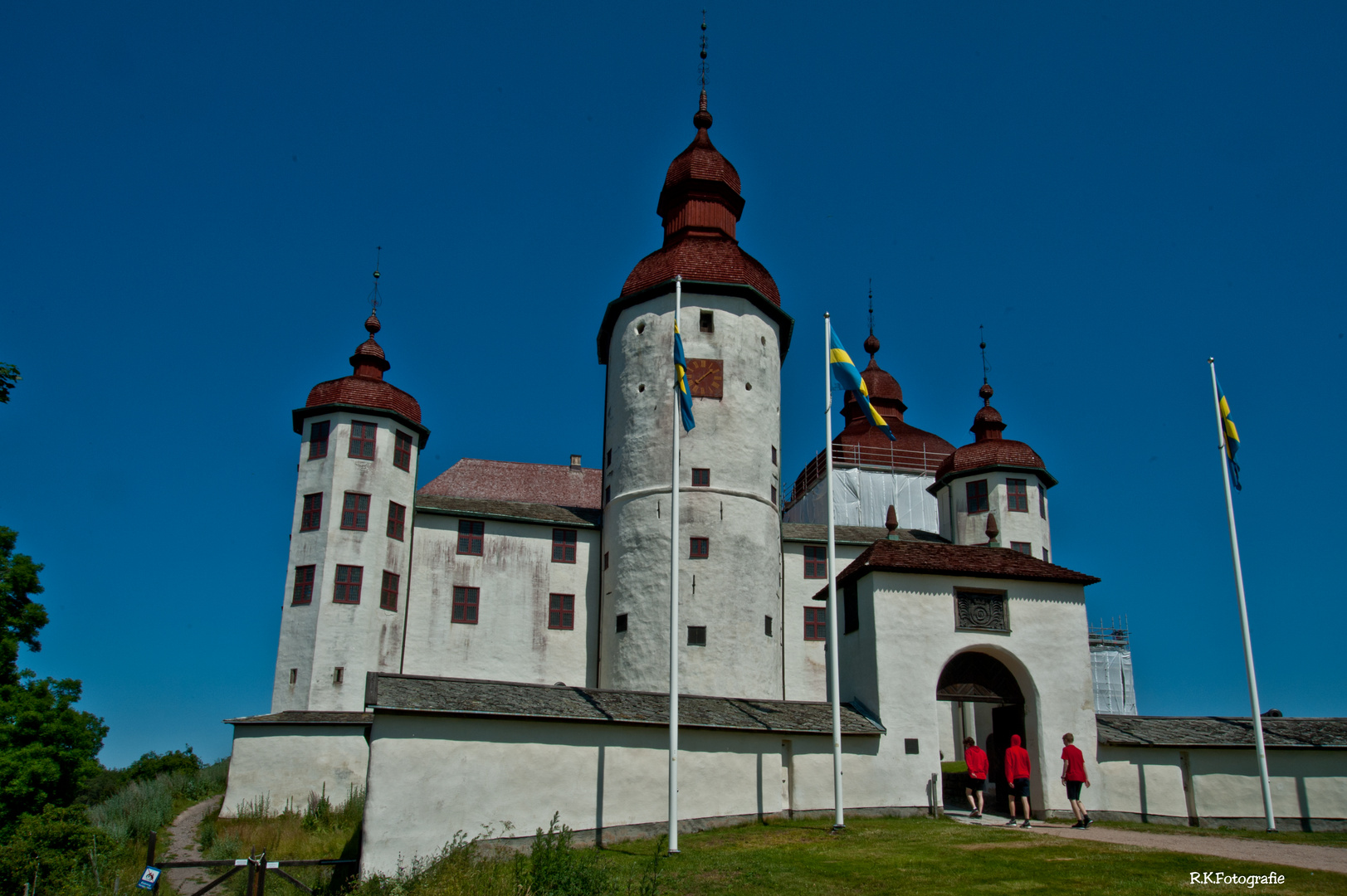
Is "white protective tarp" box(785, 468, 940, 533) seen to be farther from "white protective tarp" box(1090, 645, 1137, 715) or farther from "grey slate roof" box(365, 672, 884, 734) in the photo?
"grey slate roof" box(365, 672, 884, 734)

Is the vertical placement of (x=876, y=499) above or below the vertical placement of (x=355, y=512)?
above

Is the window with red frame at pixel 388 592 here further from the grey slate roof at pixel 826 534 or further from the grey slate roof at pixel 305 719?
the grey slate roof at pixel 826 534

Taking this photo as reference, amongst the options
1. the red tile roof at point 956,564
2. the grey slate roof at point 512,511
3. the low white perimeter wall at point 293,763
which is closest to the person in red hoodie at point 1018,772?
the red tile roof at point 956,564

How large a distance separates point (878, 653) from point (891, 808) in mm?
3166

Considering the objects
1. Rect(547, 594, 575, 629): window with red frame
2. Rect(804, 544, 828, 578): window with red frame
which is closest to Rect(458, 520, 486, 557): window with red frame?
Rect(547, 594, 575, 629): window with red frame

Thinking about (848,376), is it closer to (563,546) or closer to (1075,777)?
(1075,777)

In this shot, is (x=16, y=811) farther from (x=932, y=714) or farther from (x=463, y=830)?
(x=932, y=714)

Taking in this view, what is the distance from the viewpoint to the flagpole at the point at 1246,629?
70.2ft

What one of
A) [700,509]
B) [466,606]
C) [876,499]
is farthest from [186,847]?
[876,499]

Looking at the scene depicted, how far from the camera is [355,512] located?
3391 cm

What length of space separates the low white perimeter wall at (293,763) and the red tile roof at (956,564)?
15.3m

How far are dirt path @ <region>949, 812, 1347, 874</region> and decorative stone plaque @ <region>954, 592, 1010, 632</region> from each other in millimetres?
4122

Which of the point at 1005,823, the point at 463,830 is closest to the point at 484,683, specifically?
the point at 463,830

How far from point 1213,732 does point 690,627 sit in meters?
14.9
